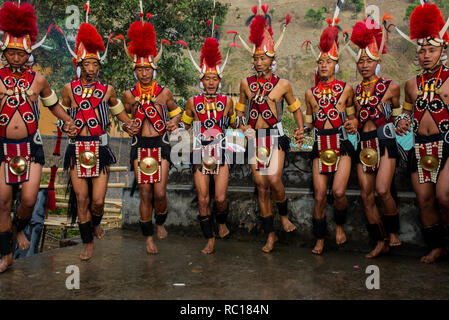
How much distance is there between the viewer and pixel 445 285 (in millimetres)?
3750

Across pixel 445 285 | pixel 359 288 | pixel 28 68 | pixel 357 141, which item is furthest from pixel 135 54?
pixel 445 285

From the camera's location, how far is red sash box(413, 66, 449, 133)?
4426 millimetres

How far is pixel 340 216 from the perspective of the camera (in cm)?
509

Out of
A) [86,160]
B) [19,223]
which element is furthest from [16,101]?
[19,223]

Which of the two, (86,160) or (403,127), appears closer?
(403,127)

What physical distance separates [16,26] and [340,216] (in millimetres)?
4532

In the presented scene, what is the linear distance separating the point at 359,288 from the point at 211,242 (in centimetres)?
216

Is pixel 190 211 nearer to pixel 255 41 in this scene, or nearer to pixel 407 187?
pixel 255 41

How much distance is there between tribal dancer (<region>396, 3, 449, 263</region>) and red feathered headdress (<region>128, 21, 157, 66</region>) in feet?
10.8

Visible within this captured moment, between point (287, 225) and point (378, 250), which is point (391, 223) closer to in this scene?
point (378, 250)

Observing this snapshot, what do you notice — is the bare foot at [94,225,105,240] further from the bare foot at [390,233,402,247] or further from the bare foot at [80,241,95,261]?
the bare foot at [390,233,402,247]

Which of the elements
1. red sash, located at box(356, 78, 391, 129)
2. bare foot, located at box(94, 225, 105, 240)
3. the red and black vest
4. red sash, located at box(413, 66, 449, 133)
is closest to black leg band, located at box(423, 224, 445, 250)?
red sash, located at box(413, 66, 449, 133)

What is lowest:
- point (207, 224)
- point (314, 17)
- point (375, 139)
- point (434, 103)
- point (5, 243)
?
A: point (5, 243)

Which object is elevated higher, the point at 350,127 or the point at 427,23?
the point at 427,23
